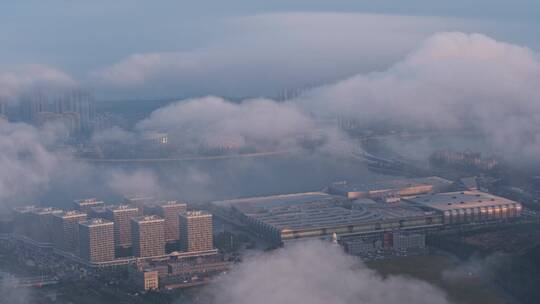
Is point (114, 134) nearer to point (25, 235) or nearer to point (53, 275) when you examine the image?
point (25, 235)

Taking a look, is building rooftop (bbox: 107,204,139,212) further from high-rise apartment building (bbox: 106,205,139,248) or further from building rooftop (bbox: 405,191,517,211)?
building rooftop (bbox: 405,191,517,211)

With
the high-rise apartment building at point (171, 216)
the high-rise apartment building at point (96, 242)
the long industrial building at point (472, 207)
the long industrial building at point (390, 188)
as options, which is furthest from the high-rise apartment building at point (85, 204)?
the long industrial building at point (472, 207)

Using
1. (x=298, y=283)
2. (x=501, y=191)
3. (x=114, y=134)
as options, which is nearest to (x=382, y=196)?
(x=501, y=191)

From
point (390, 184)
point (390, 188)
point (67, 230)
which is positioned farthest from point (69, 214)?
point (390, 184)

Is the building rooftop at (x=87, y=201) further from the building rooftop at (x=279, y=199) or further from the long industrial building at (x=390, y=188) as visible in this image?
the long industrial building at (x=390, y=188)

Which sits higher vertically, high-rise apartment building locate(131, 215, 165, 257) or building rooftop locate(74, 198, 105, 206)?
building rooftop locate(74, 198, 105, 206)

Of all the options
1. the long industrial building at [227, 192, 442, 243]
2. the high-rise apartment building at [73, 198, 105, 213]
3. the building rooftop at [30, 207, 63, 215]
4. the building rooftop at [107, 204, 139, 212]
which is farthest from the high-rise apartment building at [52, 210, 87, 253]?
the long industrial building at [227, 192, 442, 243]
